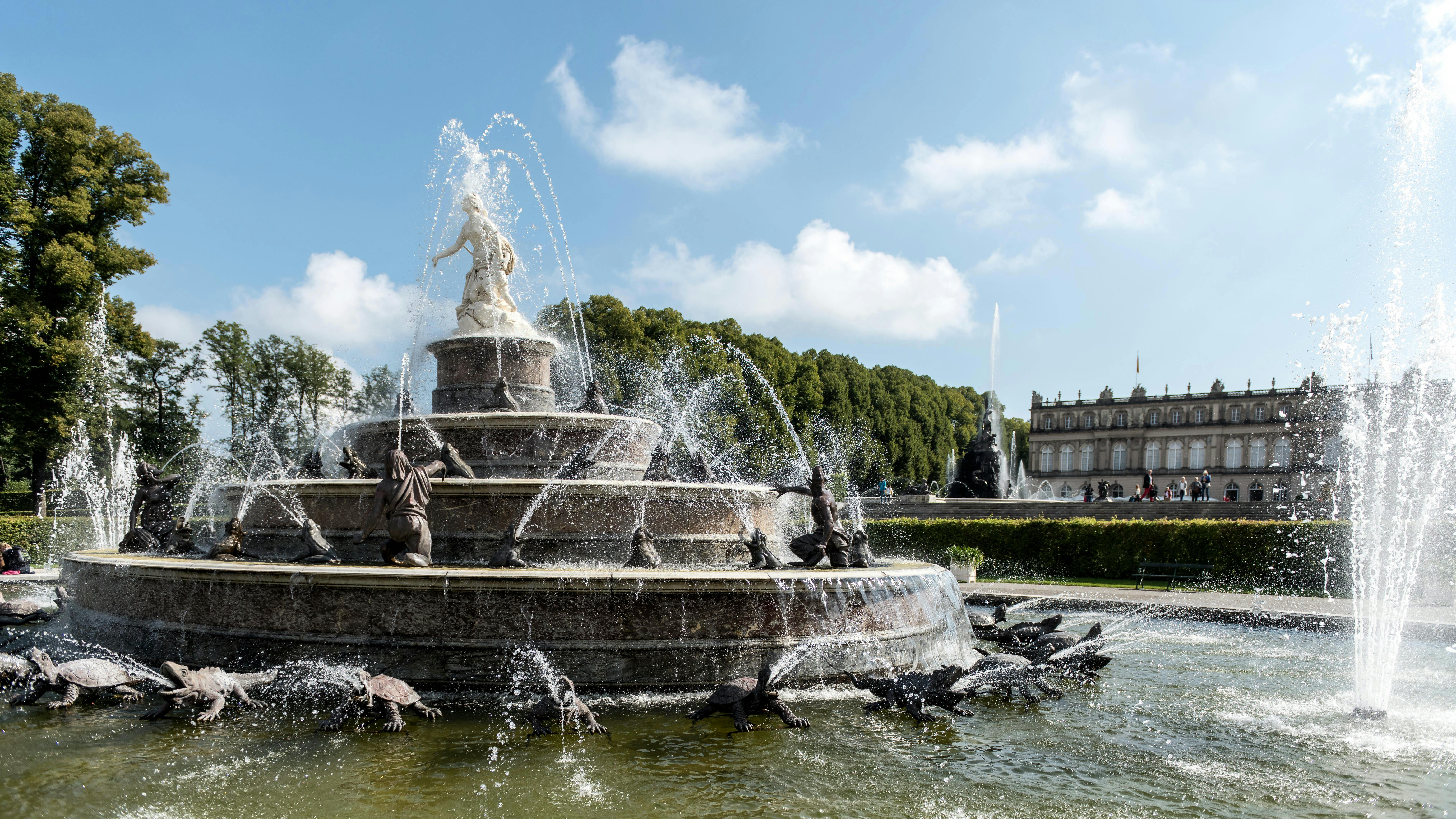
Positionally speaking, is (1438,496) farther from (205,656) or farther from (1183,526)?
(205,656)

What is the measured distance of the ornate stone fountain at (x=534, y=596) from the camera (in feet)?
27.4

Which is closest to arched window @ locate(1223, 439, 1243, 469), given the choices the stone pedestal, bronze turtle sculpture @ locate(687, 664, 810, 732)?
the stone pedestal

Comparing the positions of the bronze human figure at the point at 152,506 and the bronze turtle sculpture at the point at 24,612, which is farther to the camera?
the bronze human figure at the point at 152,506

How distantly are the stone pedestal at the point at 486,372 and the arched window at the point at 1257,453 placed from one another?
92862 millimetres

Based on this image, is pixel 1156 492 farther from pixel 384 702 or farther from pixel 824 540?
pixel 384 702

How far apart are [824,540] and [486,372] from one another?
329 inches

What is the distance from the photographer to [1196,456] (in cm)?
9412

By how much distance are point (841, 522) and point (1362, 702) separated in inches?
241

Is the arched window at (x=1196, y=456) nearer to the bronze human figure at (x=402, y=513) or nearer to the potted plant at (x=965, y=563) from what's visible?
the potted plant at (x=965, y=563)

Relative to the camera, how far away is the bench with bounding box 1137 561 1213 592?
73.0 ft

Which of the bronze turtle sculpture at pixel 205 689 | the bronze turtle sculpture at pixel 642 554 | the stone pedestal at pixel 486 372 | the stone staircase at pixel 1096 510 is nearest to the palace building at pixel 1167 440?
the stone staircase at pixel 1096 510

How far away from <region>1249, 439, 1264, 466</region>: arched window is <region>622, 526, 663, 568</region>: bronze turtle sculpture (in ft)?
316

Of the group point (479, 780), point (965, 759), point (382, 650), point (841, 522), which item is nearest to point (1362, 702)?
point (965, 759)

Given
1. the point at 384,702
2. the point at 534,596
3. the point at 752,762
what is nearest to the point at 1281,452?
the point at 534,596
